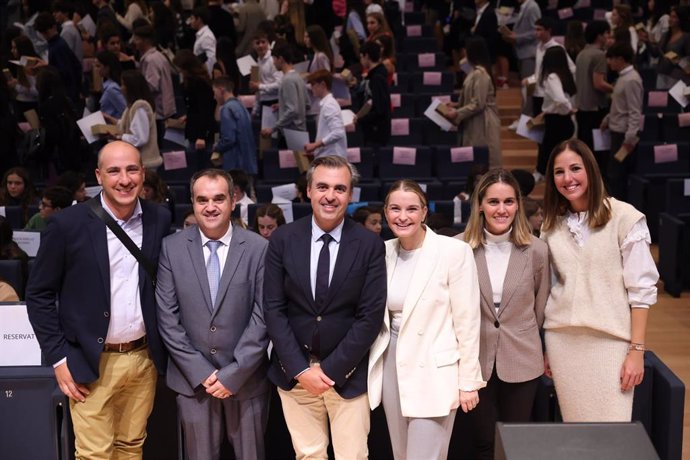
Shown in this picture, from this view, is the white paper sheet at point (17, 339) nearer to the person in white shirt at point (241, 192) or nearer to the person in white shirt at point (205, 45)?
the person in white shirt at point (241, 192)

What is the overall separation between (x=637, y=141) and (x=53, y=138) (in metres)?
4.84

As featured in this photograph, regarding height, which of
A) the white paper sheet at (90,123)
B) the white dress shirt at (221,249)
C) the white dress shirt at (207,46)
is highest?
the white dress shirt at (207,46)

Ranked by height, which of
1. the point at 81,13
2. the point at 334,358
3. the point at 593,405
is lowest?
the point at 593,405

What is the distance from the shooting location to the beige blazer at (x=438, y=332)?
135 inches

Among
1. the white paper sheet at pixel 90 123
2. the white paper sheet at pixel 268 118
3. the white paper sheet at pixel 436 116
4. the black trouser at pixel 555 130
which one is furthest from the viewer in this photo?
the white paper sheet at pixel 436 116

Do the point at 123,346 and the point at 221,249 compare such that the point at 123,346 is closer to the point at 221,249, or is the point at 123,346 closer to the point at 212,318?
the point at 212,318

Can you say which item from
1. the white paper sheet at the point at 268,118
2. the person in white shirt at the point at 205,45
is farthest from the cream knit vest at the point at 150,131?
the person in white shirt at the point at 205,45

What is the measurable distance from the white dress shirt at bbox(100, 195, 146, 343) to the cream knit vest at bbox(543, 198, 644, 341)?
1526mm

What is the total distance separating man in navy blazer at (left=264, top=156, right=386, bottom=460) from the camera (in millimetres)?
3432

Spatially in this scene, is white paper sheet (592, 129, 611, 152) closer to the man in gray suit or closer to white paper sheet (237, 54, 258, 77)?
white paper sheet (237, 54, 258, 77)

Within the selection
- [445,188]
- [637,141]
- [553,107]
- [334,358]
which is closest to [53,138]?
[445,188]

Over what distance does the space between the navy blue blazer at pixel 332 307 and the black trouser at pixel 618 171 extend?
549cm

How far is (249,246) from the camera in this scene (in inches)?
140

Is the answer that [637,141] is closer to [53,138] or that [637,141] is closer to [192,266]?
[53,138]
